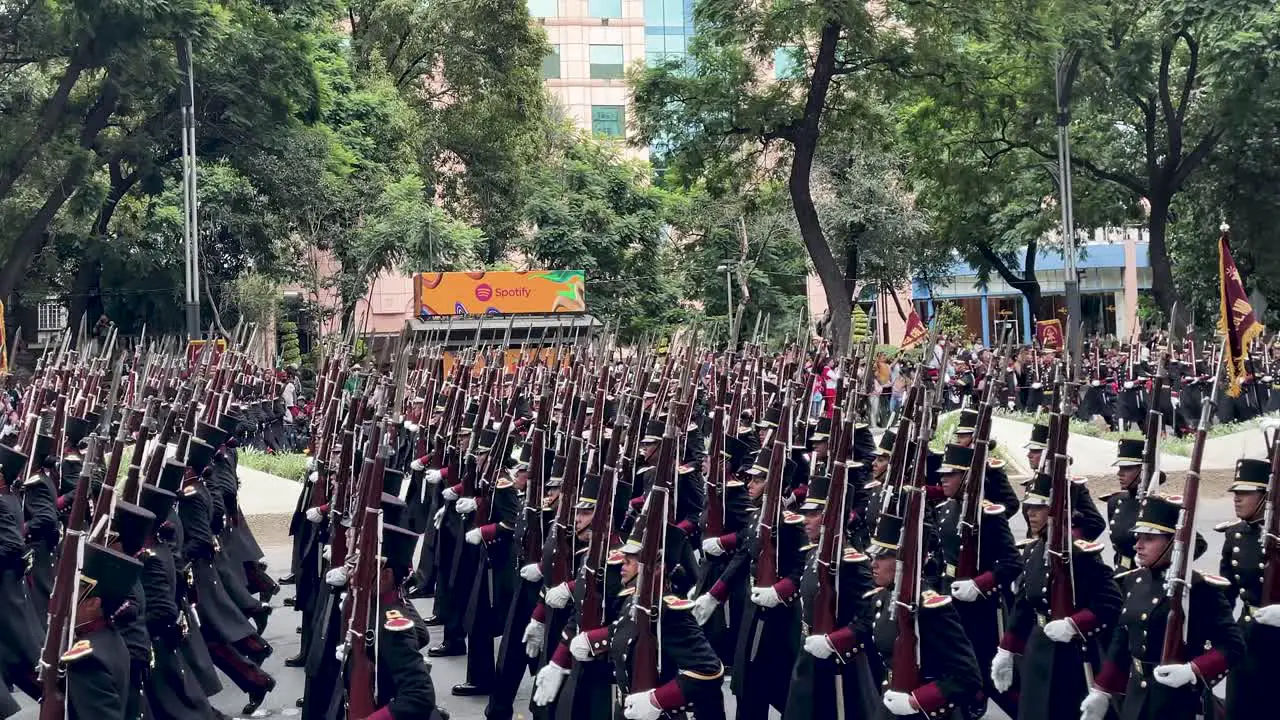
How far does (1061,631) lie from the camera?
682 centimetres

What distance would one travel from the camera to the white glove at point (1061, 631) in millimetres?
6823

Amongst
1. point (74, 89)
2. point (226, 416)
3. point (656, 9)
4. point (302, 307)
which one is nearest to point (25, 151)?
point (74, 89)

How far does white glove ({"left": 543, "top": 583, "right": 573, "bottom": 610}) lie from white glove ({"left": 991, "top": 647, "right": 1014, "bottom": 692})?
211 centimetres

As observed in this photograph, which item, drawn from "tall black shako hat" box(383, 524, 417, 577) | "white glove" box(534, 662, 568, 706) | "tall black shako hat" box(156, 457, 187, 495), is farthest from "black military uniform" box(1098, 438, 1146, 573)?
"tall black shako hat" box(156, 457, 187, 495)

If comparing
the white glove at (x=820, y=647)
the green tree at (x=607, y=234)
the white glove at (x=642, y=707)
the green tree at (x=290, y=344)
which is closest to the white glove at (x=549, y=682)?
the white glove at (x=642, y=707)

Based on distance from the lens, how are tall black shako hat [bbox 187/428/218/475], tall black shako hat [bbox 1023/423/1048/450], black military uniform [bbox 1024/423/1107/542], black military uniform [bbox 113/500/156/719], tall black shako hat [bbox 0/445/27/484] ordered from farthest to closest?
1. tall black shako hat [bbox 1023/423/1048/450]
2. tall black shako hat [bbox 187/428/218/475]
3. tall black shako hat [bbox 0/445/27/484]
4. black military uniform [bbox 1024/423/1107/542]
5. black military uniform [bbox 113/500/156/719]

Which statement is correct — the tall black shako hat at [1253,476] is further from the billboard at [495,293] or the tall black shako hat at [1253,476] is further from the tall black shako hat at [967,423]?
the billboard at [495,293]

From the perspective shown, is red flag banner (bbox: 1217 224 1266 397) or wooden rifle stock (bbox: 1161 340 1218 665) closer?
wooden rifle stock (bbox: 1161 340 1218 665)

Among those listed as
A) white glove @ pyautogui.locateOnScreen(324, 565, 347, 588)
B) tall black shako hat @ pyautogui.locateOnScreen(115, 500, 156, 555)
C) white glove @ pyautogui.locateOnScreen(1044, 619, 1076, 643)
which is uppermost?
tall black shako hat @ pyautogui.locateOnScreen(115, 500, 156, 555)

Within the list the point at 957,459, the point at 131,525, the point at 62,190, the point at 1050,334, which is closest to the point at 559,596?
the point at 131,525

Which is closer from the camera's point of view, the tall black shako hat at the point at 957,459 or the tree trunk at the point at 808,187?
the tall black shako hat at the point at 957,459

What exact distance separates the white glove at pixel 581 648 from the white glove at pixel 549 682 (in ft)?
0.62

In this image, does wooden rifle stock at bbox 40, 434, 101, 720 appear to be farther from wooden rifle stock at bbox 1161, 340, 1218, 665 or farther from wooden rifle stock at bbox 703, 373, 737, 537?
wooden rifle stock at bbox 1161, 340, 1218, 665

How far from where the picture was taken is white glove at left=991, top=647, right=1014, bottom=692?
7.17 m
